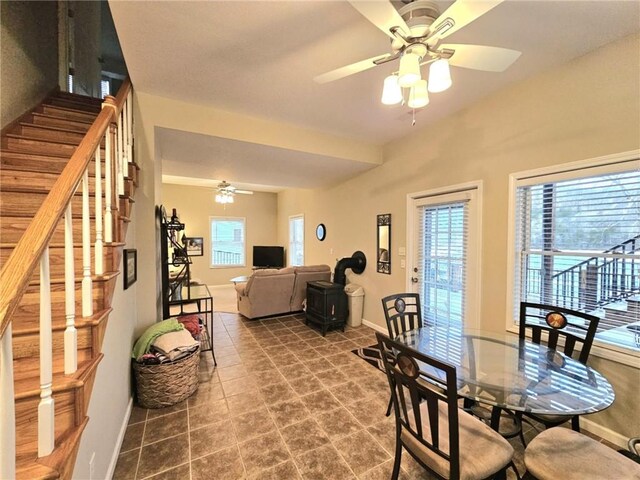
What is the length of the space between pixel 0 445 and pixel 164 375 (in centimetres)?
190

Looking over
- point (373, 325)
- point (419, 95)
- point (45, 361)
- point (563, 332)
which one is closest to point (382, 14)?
point (419, 95)

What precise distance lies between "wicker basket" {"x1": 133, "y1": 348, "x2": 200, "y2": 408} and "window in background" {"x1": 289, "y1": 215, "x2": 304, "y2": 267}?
482 cm

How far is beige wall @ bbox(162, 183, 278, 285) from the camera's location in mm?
7395

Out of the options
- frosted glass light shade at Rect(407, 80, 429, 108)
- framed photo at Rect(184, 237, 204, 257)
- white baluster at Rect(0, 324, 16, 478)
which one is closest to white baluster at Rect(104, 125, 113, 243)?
white baluster at Rect(0, 324, 16, 478)

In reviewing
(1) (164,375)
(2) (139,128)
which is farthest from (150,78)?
(1) (164,375)

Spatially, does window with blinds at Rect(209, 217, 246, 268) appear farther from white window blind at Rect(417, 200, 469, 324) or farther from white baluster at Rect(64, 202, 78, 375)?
white baluster at Rect(64, 202, 78, 375)

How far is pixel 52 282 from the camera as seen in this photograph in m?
1.43

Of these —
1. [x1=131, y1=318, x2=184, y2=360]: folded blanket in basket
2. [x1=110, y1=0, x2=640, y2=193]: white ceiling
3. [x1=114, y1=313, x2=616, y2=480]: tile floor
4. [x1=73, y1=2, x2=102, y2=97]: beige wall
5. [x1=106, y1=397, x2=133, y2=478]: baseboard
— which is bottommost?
[x1=114, y1=313, x2=616, y2=480]: tile floor

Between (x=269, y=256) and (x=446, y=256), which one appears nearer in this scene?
(x=446, y=256)

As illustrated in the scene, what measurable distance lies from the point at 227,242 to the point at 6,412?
7655 millimetres

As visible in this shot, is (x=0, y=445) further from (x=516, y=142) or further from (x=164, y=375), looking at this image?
(x=516, y=142)

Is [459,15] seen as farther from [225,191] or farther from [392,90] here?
[225,191]

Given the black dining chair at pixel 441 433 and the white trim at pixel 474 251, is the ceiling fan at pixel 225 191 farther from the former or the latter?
the black dining chair at pixel 441 433

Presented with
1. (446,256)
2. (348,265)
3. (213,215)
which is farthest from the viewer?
(213,215)
